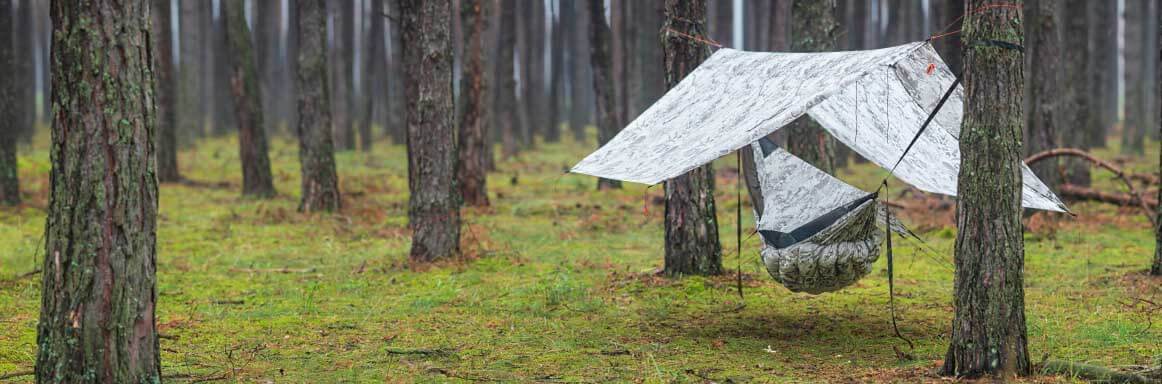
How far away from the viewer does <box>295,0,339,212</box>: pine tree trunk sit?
13.3 m

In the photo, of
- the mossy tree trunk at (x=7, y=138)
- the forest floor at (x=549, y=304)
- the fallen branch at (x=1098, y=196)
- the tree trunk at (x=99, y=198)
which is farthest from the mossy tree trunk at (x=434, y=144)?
the fallen branch at (x=1098, y=196)

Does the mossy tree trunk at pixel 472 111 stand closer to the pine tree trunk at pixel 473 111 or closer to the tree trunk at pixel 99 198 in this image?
the pine tree trunk at pixel 473 111

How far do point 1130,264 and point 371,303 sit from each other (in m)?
6.68

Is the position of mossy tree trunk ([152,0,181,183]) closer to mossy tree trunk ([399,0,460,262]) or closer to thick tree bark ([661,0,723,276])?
mossy tree trunk ([399,0,460,262])

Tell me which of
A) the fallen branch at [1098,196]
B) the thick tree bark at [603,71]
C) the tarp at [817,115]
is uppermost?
the thick tree bark at [603,71]

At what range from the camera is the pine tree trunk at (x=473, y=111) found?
572 inches

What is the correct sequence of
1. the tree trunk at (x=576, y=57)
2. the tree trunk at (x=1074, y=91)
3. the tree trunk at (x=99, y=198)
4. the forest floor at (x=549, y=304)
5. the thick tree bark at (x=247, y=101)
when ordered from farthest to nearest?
the tree trunk at (x=576, y=57) → the tree trunk at (x=1074, y=91) → the thick tree bark at (x=247, y=101) → the forest floor at (x=549, y=304) → the tree trunk at (x=99, y=198)

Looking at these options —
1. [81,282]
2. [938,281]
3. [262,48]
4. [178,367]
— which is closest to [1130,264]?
[938,281]

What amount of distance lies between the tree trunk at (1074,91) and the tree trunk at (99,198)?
1305 cm

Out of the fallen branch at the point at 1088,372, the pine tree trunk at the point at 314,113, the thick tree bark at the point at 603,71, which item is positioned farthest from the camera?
the thick tree bark at the point at 603,71

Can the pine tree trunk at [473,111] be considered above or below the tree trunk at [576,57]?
below

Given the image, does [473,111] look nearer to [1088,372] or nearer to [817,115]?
[817,115]

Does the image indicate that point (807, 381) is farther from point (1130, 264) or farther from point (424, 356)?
point (1130, 264)

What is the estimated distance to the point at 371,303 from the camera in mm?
8266
